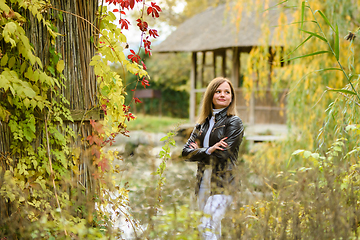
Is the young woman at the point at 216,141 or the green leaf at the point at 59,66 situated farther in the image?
the young woman at the point at 216,141

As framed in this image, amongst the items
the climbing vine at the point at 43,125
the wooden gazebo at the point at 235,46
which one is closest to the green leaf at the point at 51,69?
the climbing vine at the point at 43,125

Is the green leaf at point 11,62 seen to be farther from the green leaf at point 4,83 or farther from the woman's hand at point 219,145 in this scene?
the woman's hand at point 219,145

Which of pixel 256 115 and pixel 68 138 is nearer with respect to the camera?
pixel 68 138

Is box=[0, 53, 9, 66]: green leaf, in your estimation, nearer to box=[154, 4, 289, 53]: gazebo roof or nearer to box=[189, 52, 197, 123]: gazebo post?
box=[154, 4, 289, 53]: gazebo roof

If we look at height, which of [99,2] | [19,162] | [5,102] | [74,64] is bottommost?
[19,162]

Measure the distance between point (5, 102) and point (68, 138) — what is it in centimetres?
48

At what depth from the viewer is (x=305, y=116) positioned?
652 cm

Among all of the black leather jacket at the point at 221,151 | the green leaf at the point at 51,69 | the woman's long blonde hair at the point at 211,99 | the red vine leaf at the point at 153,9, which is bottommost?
the black leather jacket at the point at 221,151

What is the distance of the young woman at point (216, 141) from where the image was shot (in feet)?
9.43

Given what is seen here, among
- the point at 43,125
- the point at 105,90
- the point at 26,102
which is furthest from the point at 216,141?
the point at 26,102

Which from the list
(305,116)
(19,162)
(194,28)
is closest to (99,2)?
(19,162)

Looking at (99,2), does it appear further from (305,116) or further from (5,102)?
(305,116)

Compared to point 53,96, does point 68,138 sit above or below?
below

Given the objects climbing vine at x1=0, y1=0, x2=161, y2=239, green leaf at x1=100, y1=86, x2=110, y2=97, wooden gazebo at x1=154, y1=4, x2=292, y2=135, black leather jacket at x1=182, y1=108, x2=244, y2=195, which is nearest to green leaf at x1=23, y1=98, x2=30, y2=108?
climbing vine at x1=0, y1=0, x2=161, y2=239
